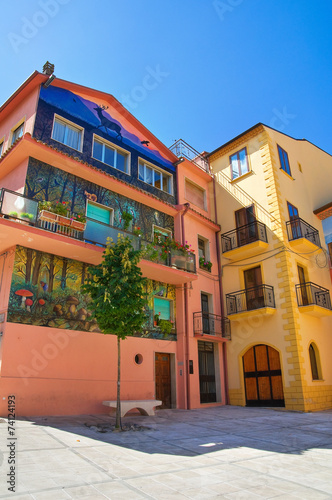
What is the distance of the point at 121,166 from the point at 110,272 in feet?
24.7

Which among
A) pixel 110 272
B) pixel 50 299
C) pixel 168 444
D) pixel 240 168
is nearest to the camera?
pixel 168 444

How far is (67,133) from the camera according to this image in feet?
47.8

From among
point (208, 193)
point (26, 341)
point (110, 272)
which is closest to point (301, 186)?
point (208, 193)

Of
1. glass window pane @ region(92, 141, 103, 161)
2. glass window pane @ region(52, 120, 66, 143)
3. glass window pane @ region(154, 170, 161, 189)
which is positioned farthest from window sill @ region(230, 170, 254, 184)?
glass window pane @ region(52, 120, 66, 143)

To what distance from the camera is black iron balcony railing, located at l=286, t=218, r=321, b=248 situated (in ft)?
57.6

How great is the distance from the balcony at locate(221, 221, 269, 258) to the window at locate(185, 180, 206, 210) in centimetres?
230

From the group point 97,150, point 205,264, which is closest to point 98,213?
point 97,150

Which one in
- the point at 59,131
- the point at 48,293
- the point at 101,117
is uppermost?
the point at 101,117

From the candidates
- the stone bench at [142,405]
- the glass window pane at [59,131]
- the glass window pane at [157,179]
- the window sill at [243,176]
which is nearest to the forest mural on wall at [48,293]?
the stone bench at [142,405]

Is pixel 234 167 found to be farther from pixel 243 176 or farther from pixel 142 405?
pixel 142 405

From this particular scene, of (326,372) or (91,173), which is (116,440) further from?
(326,372)

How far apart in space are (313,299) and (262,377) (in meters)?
4.20

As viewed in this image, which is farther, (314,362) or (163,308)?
(314,362)

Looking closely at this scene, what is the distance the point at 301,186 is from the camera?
20297 mm
